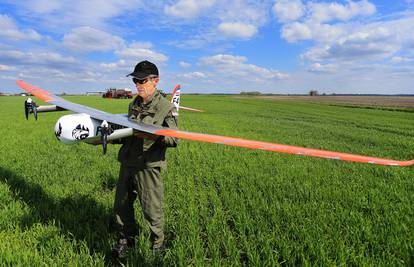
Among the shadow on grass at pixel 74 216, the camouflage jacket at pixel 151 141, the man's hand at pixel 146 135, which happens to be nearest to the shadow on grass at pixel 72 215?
the shadow on grass at pixel 74 216

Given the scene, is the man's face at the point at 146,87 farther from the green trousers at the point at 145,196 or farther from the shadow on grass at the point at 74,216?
the shadow on grass at the point at 74,216

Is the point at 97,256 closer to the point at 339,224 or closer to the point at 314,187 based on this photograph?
the point at 339,224

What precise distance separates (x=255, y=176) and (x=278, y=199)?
1546 mm

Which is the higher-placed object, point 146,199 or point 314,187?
point 146,199

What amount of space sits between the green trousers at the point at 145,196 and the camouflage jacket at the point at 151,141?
0.33ft

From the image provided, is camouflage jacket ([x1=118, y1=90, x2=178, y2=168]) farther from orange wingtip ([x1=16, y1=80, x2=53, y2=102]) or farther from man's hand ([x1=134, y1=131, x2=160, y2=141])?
orange wingtip ([x1=16, y1=80, x2=53, y2=102])

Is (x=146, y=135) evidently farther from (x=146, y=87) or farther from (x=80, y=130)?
(x=80, y=130)

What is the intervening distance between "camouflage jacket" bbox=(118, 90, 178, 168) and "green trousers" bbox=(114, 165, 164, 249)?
0.10 meters

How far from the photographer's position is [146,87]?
349 centimetres

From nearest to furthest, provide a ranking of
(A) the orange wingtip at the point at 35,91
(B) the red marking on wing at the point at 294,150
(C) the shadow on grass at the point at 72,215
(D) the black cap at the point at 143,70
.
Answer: (B) the red marking on wing at the point at 294,150 < (D) the black cap at the point at 143,70 < (C) the shadow on grass at the point at 72,215 < (A) the orange wingtip at the point at 35,91

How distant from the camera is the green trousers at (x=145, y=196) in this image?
138 inches

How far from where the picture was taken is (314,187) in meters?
6.34

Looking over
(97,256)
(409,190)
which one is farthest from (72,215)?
(409,190)

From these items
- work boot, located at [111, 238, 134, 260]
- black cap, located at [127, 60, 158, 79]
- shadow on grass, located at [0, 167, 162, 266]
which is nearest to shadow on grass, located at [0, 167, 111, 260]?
shadow on grass, located at [0, 167, 162, 266]
